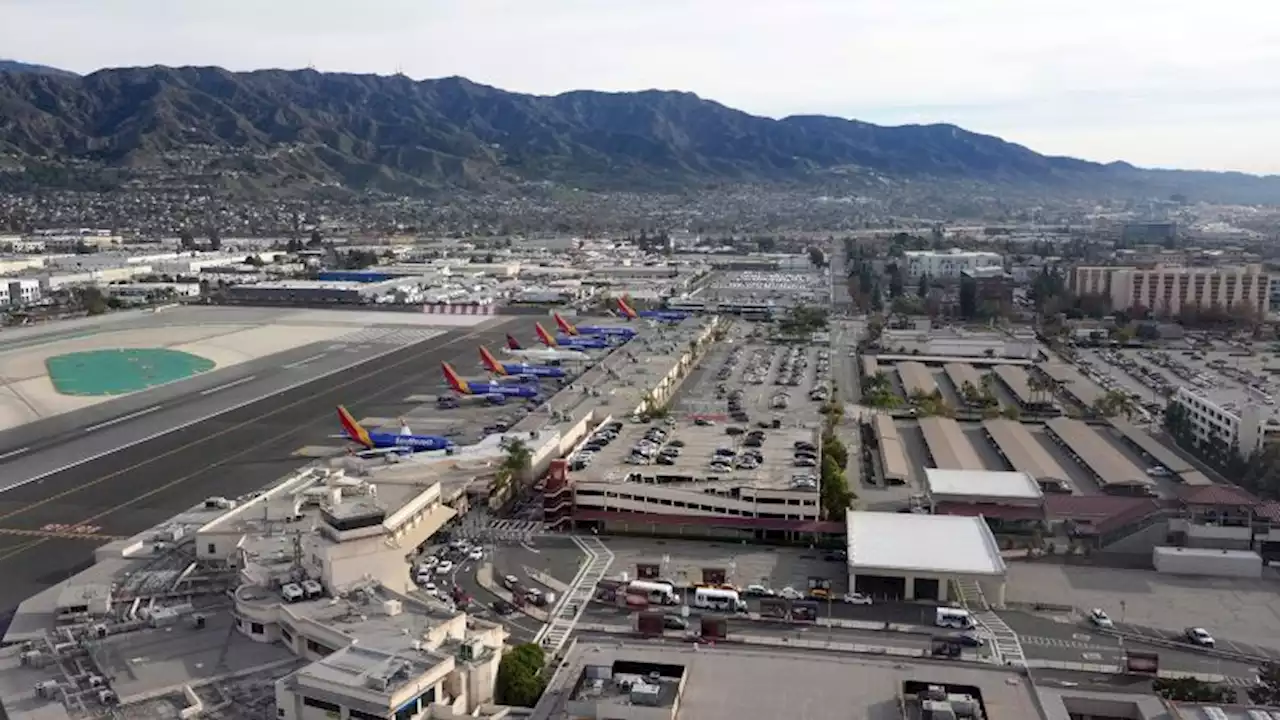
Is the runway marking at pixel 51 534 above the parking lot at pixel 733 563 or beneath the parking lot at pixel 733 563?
above

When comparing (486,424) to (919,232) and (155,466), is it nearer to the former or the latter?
(155,466)

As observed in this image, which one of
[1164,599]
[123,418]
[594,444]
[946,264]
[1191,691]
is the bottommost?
[1164,599]

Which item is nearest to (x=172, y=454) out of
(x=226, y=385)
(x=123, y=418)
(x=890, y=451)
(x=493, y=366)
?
(x=123, y=418)

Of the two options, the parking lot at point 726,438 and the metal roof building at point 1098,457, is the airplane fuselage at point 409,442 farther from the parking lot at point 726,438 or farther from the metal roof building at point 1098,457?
the metal roof building at point 1098,457

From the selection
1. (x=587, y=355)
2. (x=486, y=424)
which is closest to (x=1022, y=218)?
(x=587, y=355)

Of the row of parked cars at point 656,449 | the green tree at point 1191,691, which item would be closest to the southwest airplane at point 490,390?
the row of parked cars at point 656,449

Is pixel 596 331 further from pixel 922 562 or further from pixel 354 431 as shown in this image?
pixel 922 562

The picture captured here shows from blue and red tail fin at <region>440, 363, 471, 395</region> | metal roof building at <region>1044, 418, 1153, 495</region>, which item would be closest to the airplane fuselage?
blue and red tail fin at <region>440, 363, 471, 395</region>
